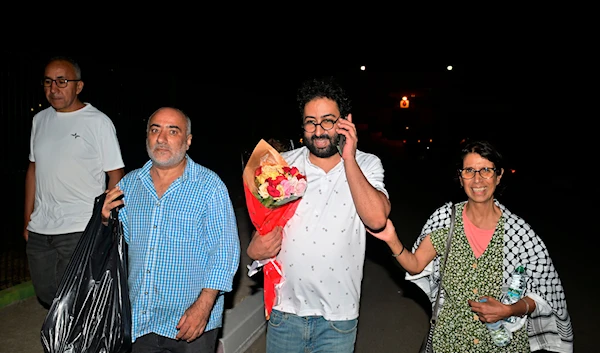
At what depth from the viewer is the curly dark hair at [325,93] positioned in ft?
9.86

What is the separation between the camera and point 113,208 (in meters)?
3.04

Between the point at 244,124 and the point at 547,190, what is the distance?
43.3ft

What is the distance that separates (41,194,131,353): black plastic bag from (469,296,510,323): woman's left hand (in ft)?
6.84

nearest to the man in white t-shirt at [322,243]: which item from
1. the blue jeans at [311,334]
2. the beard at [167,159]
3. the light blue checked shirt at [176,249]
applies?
the blue jeans at [311,334]

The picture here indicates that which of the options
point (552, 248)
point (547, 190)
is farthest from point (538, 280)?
point (547, 190)

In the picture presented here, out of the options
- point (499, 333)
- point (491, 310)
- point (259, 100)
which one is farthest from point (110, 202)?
point (259, 100)

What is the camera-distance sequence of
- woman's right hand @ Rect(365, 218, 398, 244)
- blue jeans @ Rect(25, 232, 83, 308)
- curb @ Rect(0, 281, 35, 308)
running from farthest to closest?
1. curb @ Rect(0, 281, 35, 308)
2. blue jeans @ Rect(25, 232, 83, 308)
3. woman's right hand @ Rect(365, 218, 398, 244)

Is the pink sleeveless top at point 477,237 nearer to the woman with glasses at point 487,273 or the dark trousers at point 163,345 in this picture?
the woman with glasses at point 487,273

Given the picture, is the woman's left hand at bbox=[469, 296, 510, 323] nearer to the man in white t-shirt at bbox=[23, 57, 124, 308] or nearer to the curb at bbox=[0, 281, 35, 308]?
the man in white t-shirt at bbox=[23, 57, 124, 308]

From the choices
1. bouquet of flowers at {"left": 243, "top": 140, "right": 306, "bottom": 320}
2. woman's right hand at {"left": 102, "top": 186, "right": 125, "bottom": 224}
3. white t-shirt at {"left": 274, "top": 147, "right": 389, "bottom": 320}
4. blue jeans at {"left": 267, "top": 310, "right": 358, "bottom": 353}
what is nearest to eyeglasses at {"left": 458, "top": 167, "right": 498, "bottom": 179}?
white t-shirt at {"left": 274, "top": 147, "right": 389, "bottom": 320}

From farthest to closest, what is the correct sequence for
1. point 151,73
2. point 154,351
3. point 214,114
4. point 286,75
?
1. point 286,75
2. point 214,114
3. point 151,73
4. point 154,351

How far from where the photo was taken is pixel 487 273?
9.83ft

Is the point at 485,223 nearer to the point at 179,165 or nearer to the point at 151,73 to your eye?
the point at 179,165

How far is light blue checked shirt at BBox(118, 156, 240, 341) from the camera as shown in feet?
9.73
